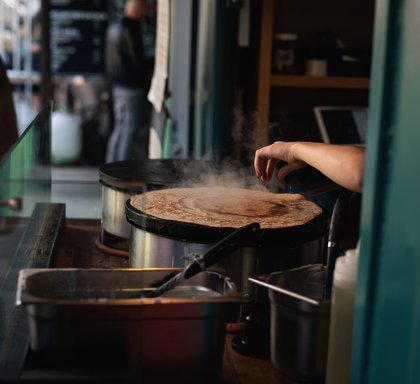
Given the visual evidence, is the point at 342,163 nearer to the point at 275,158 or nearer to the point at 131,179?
the point at 275,158

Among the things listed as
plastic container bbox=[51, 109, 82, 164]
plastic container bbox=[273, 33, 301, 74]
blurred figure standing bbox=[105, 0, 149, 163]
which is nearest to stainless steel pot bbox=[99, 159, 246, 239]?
plastic container bbox=[273, 33, 301, 74]

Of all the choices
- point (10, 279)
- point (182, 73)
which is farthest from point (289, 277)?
point (182, 73)

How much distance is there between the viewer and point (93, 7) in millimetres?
8812

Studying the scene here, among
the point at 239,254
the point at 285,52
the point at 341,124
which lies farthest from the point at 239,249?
the point at 285,52

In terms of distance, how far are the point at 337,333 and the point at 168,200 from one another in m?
0.88

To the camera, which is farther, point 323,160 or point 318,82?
point 318,82

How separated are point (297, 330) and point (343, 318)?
0.10 meters

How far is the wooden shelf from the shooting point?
4.10 metres

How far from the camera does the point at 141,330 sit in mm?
1298

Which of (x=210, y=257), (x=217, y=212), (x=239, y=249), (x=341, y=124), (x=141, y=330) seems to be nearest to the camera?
(x=141, y=330)

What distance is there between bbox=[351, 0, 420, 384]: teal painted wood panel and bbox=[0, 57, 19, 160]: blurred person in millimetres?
3158

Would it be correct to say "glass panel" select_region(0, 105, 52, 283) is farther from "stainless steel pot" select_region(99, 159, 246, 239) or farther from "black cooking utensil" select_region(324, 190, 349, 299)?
"black cooking utensil" select_region(324, 190, 349, 299)

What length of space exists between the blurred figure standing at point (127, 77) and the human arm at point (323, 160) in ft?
16.8

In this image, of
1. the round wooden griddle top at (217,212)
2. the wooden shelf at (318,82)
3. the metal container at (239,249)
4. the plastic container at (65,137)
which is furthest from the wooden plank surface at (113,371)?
the plastic container at (65,137)
